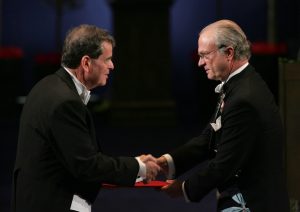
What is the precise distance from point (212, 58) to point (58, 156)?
77 centimetres

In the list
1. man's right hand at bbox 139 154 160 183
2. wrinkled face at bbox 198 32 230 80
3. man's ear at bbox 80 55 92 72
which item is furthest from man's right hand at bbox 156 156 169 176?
man's ear at bbox 80 55 92 72

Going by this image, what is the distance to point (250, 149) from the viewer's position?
3.03m

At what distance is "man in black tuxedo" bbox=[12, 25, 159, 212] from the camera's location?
3.00 metres

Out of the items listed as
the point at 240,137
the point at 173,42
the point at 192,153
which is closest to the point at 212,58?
the point at 240,137

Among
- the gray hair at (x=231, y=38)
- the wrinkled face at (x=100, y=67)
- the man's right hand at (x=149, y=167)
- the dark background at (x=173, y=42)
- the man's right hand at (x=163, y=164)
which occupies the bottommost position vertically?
the dark background at (x=173, y=42)

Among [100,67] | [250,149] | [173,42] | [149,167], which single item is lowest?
[173,42]

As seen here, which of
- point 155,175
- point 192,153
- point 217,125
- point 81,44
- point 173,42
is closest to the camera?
point 81,44

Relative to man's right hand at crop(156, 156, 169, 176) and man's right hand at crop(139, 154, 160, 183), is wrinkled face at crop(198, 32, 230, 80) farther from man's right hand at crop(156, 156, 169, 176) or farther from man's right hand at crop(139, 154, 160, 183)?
man's right hand at crop(156, 156, 169, 176)

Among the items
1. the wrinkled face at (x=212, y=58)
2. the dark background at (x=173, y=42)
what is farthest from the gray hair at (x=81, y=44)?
the dark background at (x=173, y=42)

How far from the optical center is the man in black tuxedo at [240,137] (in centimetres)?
303

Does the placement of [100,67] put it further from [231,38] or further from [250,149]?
[250,149]

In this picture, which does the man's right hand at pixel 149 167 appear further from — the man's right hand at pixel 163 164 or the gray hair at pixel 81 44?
the gray hair at pixel 81 44

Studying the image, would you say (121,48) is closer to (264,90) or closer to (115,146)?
(115,146)

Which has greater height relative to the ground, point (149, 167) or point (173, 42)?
point (149, 167)
